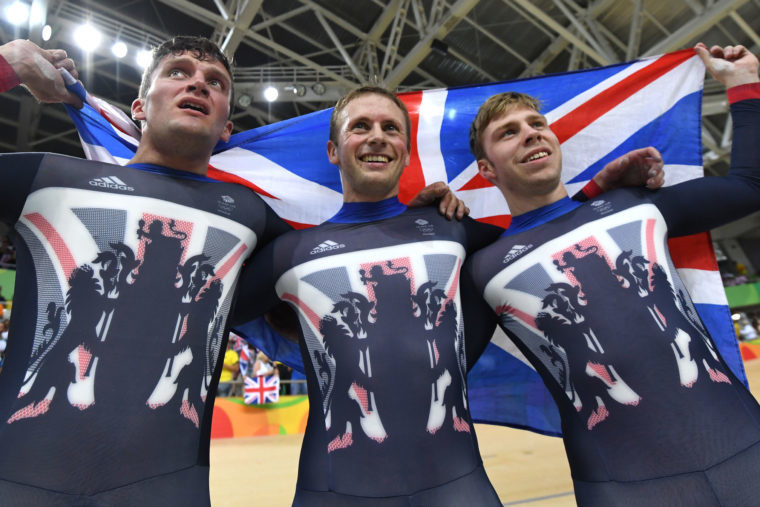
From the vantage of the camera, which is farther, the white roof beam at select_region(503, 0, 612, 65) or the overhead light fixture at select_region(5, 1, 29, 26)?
the white roof beam at select_region(503, 0, 612, 65)

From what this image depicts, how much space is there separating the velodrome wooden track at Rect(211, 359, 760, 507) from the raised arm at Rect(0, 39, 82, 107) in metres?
2.32

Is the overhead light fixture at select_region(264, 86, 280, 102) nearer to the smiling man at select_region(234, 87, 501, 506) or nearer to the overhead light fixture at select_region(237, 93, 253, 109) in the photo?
the overhead light fixture at select_region(237, 93, 253, 109)

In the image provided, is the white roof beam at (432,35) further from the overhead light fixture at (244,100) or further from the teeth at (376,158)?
the teeth at (376,158)

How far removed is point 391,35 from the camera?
8.12 m

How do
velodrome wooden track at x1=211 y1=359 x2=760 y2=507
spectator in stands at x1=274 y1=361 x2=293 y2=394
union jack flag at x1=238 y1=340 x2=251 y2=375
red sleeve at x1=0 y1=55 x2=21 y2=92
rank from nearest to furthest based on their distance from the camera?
red sleeve at x1=0 y1=55 x2=21 y2=92 → velodrome wooden track at x1=211 y1=359 x2=760 y2=507 → union jack flag at x1=238 y1=340 x2=251 y2=375 → spectator in stands at x1=274 y1=361 x2=293 y2=394

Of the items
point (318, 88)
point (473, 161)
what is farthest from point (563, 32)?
point (473, 161)

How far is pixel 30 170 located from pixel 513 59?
32.1 feet

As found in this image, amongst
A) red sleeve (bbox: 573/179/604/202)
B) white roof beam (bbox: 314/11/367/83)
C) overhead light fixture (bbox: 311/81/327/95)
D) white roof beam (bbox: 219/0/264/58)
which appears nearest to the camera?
red sleeve (bbox: 573/179/604/202)

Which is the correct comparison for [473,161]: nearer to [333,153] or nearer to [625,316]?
Answer: [333,153]

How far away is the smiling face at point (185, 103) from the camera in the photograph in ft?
5.63

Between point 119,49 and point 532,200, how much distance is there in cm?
831

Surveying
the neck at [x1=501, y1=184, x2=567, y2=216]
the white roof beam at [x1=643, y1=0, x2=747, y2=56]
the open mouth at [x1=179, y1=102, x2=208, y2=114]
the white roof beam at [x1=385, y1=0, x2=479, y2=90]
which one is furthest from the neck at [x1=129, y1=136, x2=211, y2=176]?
the white roof beam at [x1=643, y1=0, x2=747, y2=56]

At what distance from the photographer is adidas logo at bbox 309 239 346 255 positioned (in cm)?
174

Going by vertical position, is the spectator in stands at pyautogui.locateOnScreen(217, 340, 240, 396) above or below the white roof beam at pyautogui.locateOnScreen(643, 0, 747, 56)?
below
